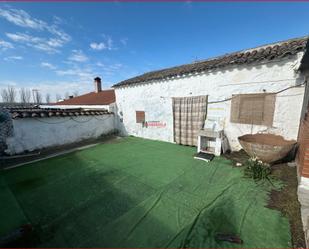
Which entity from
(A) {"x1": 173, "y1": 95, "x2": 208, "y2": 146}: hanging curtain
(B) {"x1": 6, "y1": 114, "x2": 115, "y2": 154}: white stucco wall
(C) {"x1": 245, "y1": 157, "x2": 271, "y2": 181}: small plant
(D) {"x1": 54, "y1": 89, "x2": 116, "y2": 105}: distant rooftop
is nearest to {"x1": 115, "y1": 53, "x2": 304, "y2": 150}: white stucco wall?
(A) {"x1": 173, "y1": 95, "x2": 208, "y2": 146}: hanging curtain

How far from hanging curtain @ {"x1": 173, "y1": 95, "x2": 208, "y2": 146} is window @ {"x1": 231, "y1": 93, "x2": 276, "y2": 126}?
1.05 metres

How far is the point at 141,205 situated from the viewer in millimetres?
2605

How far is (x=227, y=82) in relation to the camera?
495 cm


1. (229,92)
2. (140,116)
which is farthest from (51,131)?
(229,92)

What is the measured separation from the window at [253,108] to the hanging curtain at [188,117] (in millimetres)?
1047

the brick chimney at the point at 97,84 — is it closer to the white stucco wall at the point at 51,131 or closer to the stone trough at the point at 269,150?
the white stucco wall at the point at 51,131

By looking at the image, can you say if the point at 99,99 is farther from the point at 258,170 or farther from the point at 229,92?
the point at 258,170

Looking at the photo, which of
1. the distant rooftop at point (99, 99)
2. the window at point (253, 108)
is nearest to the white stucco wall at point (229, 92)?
the window at point (253, 108)

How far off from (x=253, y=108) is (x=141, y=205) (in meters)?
4.34

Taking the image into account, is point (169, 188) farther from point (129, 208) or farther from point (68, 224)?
point (68, 224)

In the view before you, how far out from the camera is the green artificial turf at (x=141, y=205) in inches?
77.7

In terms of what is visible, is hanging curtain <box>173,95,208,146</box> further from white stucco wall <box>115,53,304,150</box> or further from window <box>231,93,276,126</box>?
window <box>231,93,276,126</box>

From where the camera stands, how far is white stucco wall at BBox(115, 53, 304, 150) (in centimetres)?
397

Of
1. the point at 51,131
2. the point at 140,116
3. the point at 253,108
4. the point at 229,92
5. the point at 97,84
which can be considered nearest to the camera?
the point at 253,108
